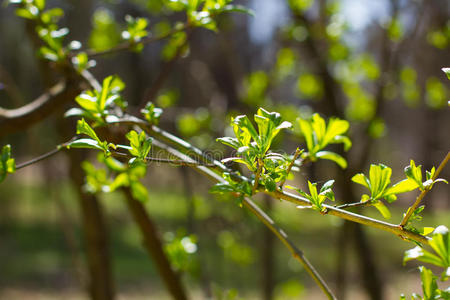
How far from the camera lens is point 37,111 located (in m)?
0.87

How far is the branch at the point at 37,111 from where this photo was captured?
842 mm

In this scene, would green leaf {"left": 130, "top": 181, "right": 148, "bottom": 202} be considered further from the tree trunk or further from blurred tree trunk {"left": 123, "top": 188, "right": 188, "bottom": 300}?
the tree trunk

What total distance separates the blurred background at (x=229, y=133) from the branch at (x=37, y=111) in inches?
6.8

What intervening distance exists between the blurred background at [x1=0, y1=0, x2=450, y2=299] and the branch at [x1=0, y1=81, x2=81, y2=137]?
17cm

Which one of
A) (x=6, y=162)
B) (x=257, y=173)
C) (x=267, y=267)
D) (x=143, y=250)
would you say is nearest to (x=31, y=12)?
(x=6, y=162)

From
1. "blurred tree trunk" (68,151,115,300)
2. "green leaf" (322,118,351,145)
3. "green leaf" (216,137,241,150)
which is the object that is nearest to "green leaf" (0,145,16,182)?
"green leaf" (216,137,241,150)

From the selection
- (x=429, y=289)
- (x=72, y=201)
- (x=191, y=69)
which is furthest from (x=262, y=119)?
(x=72, y=201)

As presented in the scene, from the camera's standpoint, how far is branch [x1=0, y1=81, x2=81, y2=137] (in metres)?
0.84

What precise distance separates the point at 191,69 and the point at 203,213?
0.88m

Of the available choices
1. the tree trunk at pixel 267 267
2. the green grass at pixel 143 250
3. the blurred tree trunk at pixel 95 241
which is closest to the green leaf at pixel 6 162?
the blurred tree trunk at pixel 95 241

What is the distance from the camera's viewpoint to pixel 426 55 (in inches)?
103

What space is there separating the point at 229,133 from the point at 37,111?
3.37ft

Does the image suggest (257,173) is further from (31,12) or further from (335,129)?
(31,12)

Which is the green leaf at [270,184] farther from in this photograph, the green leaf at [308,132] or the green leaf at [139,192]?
the green leaf at [139,192]
